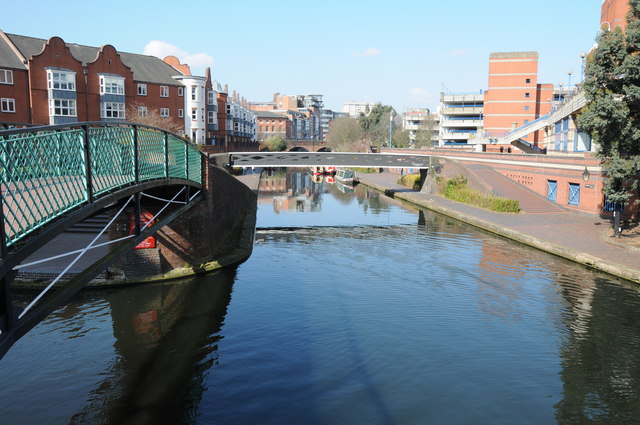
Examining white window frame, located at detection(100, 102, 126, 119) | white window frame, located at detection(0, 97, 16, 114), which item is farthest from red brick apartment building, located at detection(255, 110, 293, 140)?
white window frame, located at detection(0, 97, 16, 114)

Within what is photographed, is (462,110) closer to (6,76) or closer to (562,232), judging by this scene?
(562,232)

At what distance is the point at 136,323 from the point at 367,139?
93.0 metres

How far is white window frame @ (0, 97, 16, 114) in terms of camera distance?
136 ft

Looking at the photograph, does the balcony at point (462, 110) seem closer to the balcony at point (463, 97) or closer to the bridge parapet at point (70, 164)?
the balcony at point (463, 97)

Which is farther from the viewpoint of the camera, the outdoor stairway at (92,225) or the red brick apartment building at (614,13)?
the red brick apartment building at (614,13)

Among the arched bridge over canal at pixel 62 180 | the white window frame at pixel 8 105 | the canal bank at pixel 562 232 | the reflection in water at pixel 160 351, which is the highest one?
the white window frame at pixel 8 105

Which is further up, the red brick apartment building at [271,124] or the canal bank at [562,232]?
the red brick apartment building at [271,124]

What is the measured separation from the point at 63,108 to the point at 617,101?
138 feet

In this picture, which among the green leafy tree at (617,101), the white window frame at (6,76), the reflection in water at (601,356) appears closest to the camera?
the reflection in water at (601,356)

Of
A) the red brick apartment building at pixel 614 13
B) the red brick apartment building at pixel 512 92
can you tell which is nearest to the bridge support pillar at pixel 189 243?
the red brick apartment building at pixel 614 13

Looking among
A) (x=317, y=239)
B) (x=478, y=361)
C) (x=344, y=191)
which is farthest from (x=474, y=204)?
(x=478, y=361)

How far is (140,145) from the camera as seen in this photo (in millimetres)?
13258

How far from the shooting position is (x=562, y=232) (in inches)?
1062

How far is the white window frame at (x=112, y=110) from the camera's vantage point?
48.8 m
